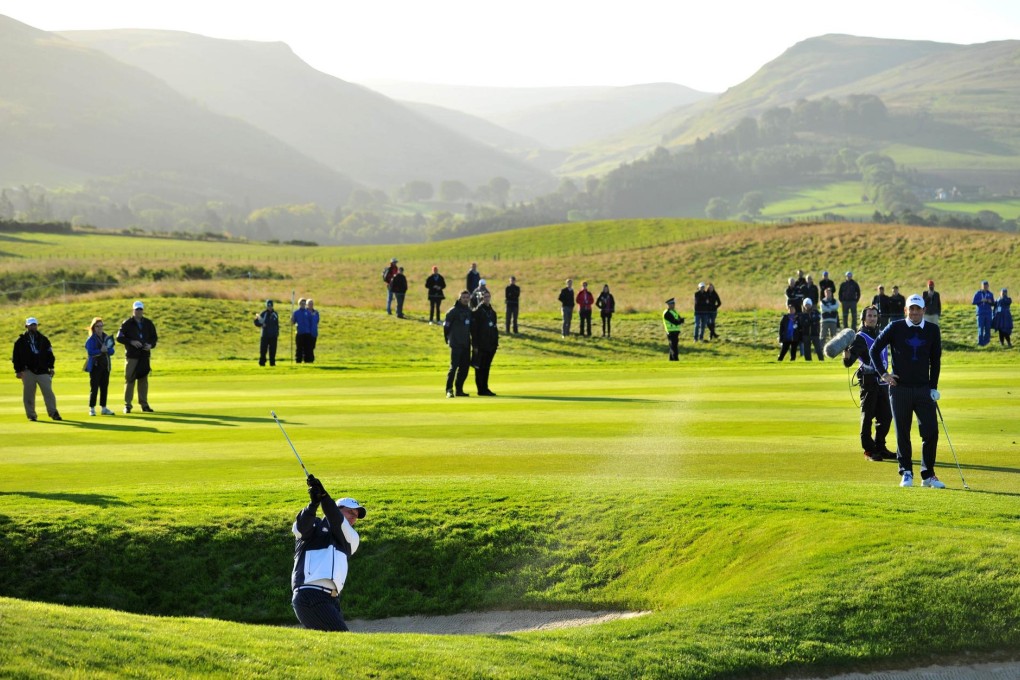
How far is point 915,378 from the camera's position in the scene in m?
13.6

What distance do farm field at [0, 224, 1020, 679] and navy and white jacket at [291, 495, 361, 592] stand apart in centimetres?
73

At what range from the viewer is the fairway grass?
8836 millimetres

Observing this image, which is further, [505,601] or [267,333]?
[267,333]

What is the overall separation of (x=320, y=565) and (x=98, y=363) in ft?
47.9

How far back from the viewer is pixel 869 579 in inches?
396

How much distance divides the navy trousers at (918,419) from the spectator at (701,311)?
29645 mm

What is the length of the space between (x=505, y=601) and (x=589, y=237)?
326 ft

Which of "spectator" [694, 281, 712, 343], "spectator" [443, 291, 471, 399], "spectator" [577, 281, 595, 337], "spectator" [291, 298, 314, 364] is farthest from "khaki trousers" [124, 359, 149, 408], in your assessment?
"spectator" [694, 281, 712, 343]

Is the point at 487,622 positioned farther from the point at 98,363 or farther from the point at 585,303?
the point at 585,303

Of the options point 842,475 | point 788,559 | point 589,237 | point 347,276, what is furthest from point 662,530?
point 589,237

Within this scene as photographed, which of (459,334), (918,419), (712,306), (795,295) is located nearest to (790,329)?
(795,295)

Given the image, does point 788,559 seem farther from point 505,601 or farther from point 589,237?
point 589,237

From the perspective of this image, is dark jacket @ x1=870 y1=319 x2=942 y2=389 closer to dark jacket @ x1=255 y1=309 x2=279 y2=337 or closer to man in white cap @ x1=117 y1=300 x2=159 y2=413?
man in white cap @ x1=117 y1=300 x2=159 y2=413

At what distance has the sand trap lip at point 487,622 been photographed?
432 inches
